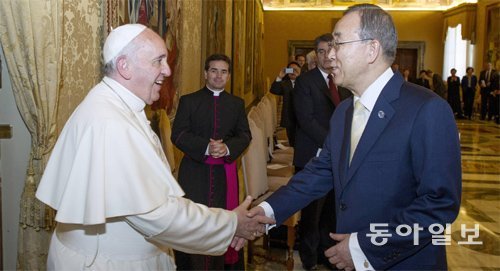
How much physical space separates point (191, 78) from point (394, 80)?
→ 381 cm

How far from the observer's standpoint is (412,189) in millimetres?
2293

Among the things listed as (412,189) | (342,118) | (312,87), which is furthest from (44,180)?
(312,87)

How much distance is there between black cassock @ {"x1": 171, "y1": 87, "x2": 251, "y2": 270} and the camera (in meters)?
4.37

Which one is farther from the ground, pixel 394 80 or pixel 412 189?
pixel 394 80

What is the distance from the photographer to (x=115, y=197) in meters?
2.19

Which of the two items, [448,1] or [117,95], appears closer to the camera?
[117,95]

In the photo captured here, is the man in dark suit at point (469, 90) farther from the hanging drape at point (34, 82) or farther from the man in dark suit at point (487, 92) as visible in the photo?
the hanging drape at point (34, 82)

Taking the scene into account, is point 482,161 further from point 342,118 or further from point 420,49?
point 420,49

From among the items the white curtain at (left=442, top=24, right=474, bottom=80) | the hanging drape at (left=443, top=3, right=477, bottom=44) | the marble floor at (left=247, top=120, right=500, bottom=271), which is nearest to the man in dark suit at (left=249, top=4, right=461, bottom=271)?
the marble floor at (left=247, top=120, right=500, bottom=271)

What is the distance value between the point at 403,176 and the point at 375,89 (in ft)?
1.37

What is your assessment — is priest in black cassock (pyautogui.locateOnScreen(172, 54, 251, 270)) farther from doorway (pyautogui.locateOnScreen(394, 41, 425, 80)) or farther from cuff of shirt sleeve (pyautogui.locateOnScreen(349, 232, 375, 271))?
doorway (pyautogui.locateOnScreen(394, 41, 425, 80))

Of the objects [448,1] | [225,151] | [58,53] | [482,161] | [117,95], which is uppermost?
[448,1]

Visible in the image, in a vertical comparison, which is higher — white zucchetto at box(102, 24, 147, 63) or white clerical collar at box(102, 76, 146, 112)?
white zucchetto at box(102, 24, 147, 63)

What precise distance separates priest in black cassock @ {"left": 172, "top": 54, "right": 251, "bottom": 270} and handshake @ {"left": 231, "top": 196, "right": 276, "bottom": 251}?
1396 mm
